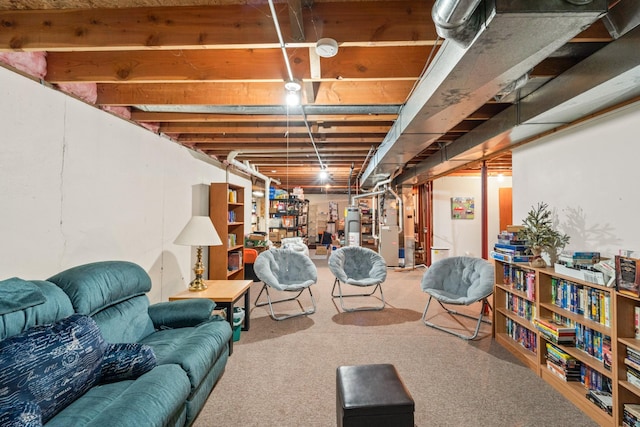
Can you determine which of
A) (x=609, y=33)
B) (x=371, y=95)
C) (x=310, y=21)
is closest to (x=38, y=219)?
(x=310, y=21)

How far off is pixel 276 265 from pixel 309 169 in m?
3.48

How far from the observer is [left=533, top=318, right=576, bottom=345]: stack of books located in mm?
2230

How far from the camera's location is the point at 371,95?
2.71 m

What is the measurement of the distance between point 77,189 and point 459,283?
4.05 metres

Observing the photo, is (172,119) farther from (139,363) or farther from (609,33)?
(609,33)

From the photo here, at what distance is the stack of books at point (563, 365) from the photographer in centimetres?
216

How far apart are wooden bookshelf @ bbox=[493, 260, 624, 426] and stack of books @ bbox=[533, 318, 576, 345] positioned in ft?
0.15

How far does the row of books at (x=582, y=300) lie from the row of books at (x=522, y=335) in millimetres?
413

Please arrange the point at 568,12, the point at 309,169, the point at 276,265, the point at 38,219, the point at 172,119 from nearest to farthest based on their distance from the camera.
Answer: the point at 568,12 < the point at 38,219 < the point at 172,119 < the point at 276,265 < the point at 309,169

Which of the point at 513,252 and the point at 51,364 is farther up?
the point at 513,252

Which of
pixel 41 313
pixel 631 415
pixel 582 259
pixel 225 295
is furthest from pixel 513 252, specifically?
pixel 41 313

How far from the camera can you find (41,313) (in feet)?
5.08

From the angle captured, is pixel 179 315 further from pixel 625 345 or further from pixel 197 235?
pixel 625 345

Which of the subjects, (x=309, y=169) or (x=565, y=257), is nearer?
(x=565, y=257)
